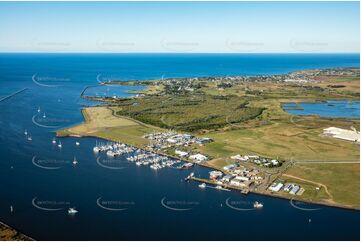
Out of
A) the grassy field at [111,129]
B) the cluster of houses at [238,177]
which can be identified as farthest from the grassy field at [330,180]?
the grassy field at [111,129]

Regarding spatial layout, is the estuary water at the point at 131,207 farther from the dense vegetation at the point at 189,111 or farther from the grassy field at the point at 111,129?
the dense vegetation at the point at 189,111

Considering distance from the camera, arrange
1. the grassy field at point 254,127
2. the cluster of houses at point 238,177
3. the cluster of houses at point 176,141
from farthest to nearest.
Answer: the cluster of houses at point 176,141 < the grassy field at point 254,127 < the cluster of houses at point 238,177

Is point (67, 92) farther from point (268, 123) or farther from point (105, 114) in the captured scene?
point (268, 123)

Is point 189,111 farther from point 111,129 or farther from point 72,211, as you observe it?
point 72,211

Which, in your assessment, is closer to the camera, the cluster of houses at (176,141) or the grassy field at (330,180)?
the grassy field at (330,180)

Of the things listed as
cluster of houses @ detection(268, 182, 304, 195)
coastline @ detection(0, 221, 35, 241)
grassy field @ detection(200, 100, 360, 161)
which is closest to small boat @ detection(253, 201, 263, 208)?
cluster of houses @ detection(268, 182, 304, 195)

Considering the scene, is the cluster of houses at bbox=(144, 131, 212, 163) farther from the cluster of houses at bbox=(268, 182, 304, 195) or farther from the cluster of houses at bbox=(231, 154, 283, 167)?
the cluster of houses at bbox=(268, 182, 304, 195)
